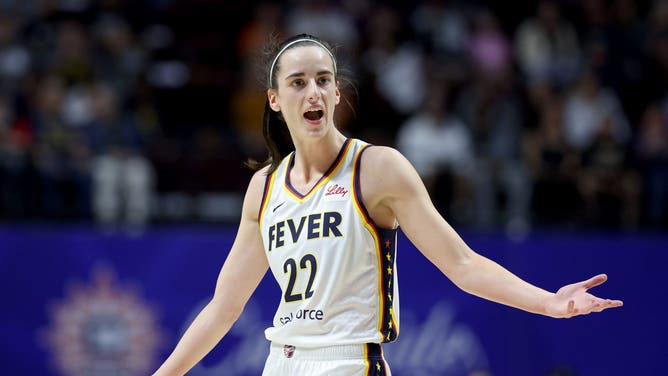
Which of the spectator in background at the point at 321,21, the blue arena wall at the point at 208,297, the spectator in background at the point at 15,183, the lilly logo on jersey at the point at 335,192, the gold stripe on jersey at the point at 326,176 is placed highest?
the spectator in background at the point at 321,21

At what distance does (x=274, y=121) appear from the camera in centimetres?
521

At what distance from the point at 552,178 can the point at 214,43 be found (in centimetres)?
570

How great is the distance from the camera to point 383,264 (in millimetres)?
4570

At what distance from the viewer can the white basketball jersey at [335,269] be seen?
451 centimetres

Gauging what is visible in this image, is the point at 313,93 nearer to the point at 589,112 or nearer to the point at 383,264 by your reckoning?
the point at 383,264

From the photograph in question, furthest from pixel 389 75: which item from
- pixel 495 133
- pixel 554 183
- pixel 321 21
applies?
pixel 554 183

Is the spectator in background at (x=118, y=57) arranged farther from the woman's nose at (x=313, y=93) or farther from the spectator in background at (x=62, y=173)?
the woman's nose at (x=313, y=93)

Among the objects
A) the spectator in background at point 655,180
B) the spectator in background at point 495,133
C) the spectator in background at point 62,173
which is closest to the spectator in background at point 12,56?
the spectator in background at point 62,173

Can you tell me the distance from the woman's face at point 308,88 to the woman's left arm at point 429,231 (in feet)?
0.93

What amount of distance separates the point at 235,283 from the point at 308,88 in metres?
1.08

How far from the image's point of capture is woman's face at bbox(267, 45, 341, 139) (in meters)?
4.62

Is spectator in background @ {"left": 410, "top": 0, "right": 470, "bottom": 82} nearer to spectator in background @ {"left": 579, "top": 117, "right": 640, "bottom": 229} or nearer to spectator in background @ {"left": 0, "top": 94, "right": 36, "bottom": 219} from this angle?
spectator in background @ {"left": 579, "top": 117, "right": 640, "bottom": 229}

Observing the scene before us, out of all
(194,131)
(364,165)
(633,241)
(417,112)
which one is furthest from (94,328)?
(364,165)

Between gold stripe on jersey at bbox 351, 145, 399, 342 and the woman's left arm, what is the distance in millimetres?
44
